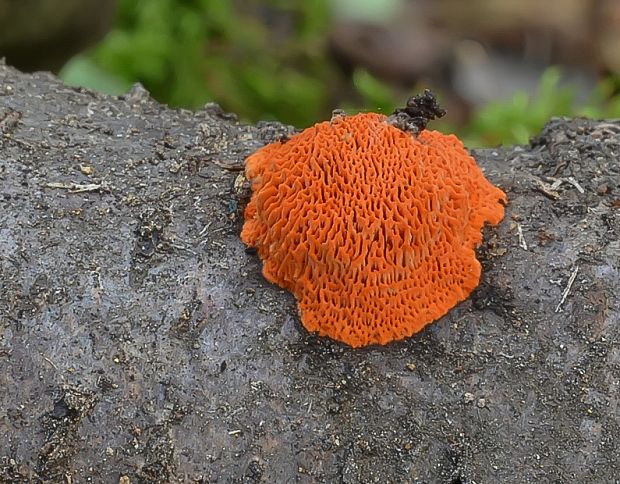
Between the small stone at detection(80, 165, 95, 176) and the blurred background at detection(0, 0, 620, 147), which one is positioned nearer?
the small stone at detection(80, 165, 95, 176)

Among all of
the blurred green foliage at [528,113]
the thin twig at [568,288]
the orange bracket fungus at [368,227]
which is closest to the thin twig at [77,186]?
the orange bracket fungus at [368,227]

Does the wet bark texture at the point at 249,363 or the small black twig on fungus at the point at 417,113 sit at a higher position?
the small black twig on fungus at the point at 417,113

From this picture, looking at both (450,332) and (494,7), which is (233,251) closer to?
(450,332)

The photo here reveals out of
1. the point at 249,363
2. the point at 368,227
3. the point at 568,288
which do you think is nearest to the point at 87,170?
the point at 249,363

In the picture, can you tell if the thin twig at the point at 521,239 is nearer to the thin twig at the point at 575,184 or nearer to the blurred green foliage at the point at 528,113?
the thin twig at the point at 575,184

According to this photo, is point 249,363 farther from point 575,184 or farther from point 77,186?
point 575,184

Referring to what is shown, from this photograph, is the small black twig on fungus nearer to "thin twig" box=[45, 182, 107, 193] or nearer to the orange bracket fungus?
the orange bracket fungus

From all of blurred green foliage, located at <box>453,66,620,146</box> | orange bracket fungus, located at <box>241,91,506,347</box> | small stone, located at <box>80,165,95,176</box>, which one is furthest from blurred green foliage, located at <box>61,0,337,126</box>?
orange bracket fungus, located at <box>241,91,506,347</box>

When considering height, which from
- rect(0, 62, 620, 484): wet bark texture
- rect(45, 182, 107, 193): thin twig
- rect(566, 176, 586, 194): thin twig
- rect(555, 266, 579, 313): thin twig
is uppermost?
rect(566, 176, 586, 194): thin twig
